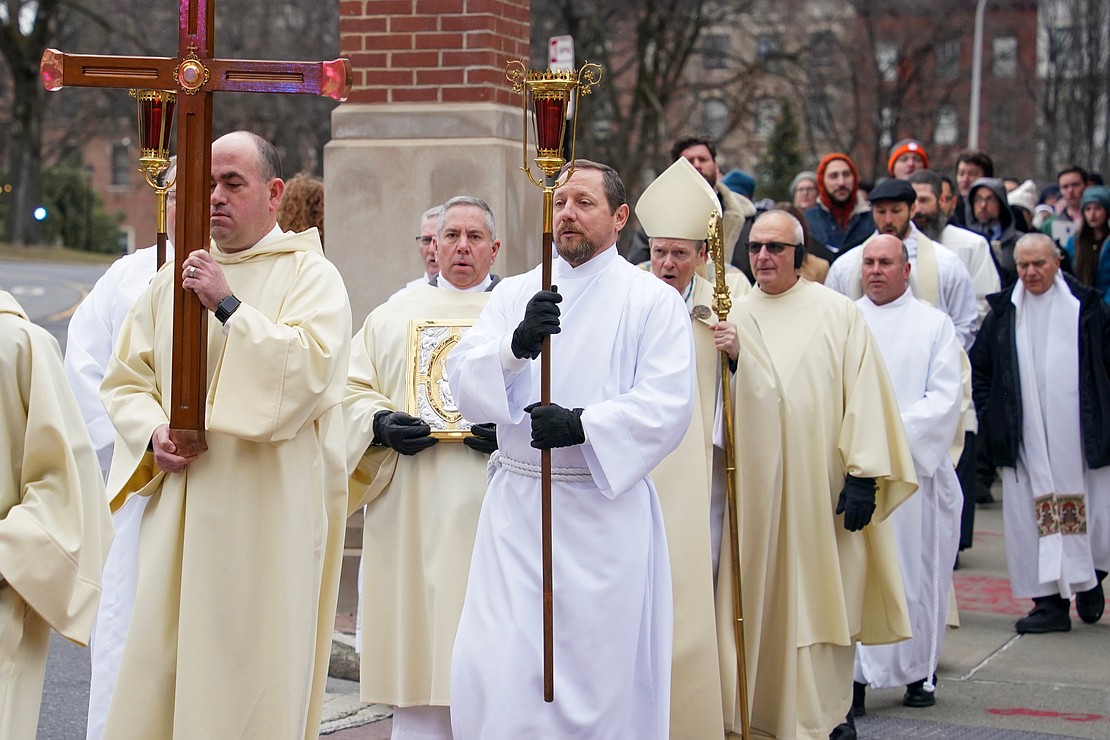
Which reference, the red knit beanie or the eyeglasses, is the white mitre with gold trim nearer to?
the eyeglasses

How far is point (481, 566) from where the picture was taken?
501 cm

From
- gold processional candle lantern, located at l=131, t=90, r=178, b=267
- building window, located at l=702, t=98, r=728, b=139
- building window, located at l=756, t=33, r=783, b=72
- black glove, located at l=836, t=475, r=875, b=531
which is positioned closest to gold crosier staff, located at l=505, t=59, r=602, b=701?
gold processional candle lantern, located at l=131, t=90, r=178, b=267

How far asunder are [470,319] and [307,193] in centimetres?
240

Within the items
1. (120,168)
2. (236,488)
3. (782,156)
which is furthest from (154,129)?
(120,168)

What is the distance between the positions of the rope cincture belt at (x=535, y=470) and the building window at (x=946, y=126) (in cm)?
3183

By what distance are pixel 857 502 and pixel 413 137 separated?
3.10 metres

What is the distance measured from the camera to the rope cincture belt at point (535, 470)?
194 inches

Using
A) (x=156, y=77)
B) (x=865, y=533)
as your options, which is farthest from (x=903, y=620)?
(x=156, y=77)

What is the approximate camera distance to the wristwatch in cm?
452

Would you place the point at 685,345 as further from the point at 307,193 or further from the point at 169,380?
the point at 307,193

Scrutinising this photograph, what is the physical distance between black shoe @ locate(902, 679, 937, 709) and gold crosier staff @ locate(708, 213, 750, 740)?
4.38 feet

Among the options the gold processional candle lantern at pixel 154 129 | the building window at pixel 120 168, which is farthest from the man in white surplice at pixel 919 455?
the building window at pixel 120 168

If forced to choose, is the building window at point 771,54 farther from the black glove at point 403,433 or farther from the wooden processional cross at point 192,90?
the wooden processional cross at point 192,90

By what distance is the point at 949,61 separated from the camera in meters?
36.2
